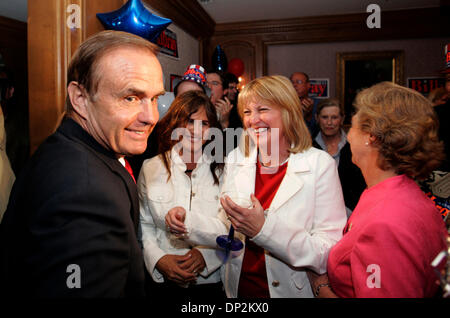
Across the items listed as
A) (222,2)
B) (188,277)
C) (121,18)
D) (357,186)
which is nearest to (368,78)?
(222,2)

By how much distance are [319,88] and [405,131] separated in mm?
4865

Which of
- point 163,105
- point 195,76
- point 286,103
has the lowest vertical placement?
point 286,103

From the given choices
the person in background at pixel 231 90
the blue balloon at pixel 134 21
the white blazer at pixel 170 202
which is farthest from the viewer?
the person in background at pixel 231 90

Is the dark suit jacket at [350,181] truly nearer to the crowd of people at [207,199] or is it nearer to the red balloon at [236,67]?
the crowd of people at [207,199]

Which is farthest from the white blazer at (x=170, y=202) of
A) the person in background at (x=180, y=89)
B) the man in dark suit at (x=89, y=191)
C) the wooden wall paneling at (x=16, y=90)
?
the wooden wall paneling at (x=16, y=90)

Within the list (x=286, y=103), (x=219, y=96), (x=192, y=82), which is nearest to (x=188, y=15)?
(x=219, y=96)

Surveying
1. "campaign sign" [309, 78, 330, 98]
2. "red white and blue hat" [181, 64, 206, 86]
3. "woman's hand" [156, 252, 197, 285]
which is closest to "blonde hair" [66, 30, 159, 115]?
"woman's hand" [156, 252, 197, 285]

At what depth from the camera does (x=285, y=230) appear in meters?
1.35

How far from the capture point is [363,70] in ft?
18.0

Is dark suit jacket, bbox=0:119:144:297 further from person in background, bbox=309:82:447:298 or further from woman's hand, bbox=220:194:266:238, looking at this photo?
person in background, bbox=309:82:447:298

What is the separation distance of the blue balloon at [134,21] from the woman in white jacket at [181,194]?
23.2 inches

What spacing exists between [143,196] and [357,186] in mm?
1793

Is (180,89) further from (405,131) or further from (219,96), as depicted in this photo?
(405,131)

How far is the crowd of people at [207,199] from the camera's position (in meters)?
0.71
